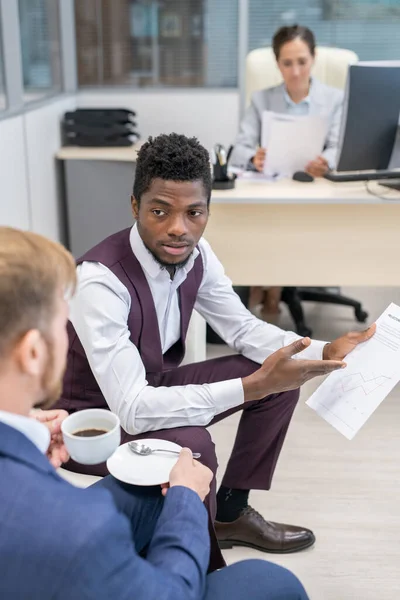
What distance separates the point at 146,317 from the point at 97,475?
0.37 meters

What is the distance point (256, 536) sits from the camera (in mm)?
1854

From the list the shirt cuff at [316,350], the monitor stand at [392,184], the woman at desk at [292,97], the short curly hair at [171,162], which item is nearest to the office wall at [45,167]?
the woman at desk at [292,97]

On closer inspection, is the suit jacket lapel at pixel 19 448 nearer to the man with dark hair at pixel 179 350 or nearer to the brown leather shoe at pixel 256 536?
the man with dark hair at pixel 179 350

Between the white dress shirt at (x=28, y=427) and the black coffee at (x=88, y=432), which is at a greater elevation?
the white dress shirt at (x=28, y=427)

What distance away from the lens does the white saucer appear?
122 centimetres

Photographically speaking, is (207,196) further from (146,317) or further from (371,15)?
(371,15)

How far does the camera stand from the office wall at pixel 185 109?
157 inches

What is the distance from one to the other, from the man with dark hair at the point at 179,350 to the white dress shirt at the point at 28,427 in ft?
2.03

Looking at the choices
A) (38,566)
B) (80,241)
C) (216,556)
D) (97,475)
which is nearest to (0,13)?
(80,241)

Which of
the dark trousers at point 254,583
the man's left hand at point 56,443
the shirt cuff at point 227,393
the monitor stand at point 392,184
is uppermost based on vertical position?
the monitor stand at point 392,184

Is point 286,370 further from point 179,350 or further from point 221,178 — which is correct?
point 221,178

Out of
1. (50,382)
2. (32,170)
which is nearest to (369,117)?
(32,170)

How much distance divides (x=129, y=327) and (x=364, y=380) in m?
0.54

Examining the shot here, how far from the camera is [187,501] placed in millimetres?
1038
